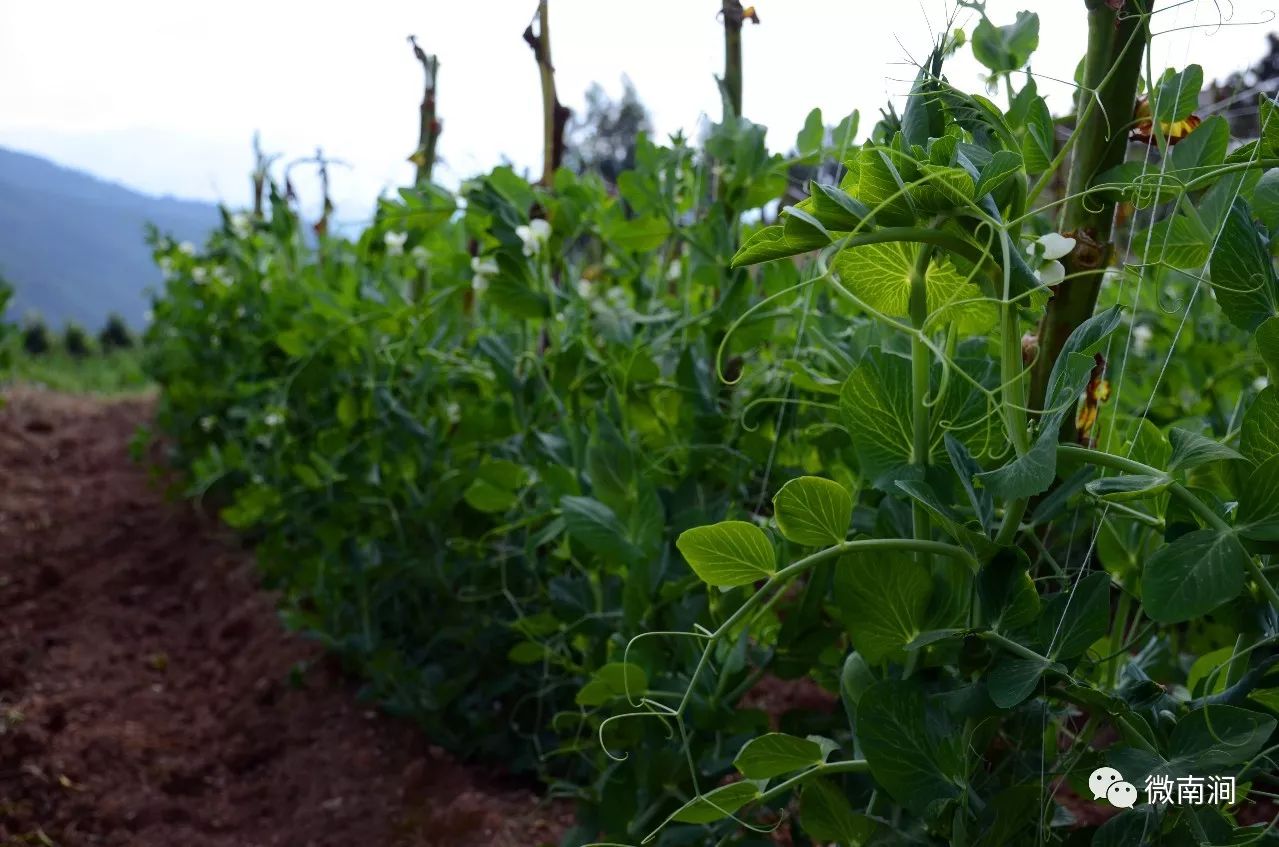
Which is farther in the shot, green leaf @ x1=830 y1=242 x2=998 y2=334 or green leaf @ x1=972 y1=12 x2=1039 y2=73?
green leaf @ x1=972 y1=12 x2=1039 y2=73

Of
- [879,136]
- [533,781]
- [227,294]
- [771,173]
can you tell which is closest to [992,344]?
[879,136]

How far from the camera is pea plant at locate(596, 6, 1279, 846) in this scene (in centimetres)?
45

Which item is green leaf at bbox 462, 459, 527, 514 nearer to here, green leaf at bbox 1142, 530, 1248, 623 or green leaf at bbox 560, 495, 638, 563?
green leaf at bbox 560, 495, 638, 563

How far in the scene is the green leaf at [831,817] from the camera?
592 mm

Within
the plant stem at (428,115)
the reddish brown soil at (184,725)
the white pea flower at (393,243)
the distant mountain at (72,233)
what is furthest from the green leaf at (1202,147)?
the distant mountain at (72,233)

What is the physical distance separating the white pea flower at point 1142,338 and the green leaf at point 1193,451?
1.22 metres

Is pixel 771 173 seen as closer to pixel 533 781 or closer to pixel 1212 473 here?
pixel 1212 473

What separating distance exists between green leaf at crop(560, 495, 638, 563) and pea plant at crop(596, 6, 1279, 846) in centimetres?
26

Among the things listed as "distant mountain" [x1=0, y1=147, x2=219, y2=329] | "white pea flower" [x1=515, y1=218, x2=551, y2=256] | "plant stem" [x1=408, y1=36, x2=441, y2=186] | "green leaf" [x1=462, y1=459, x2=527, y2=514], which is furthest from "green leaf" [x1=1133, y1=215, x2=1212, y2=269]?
"distant mountain" [x1=0, y1=147, x2=219, y2=329]

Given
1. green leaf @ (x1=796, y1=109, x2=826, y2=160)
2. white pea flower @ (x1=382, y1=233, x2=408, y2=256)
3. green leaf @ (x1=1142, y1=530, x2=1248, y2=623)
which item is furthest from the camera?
white pea flower @ (x1=382, y1=233, x2=408, y2=256)

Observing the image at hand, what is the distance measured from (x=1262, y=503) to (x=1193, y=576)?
0.05 metres

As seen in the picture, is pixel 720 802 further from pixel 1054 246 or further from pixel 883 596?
pixel 1054 246

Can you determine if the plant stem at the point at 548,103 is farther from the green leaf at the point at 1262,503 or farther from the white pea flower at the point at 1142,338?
the green leaf at the point at 1262,503

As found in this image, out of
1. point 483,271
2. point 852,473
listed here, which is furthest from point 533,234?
point 852,473
